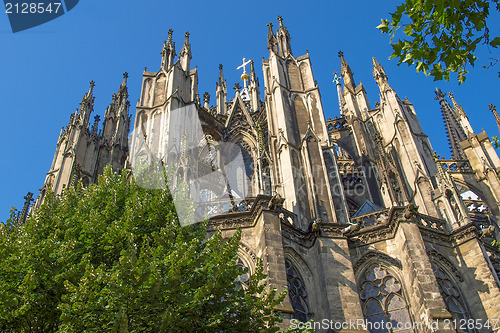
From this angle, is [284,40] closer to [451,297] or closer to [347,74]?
[347,74]

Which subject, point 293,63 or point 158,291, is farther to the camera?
point 293,63

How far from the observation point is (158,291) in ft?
25.3

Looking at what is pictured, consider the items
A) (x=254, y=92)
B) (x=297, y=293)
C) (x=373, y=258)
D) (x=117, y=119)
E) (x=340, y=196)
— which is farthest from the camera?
(x=254, y=92)

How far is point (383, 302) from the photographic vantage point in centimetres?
1376

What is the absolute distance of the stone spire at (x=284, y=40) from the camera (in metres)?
23.8

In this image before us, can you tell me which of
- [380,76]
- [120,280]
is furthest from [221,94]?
[120,280]

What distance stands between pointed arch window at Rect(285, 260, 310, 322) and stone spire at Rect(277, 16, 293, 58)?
13.1 metres

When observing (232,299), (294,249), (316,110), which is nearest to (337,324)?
→ (294,249)

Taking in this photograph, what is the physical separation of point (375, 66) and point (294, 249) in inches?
585

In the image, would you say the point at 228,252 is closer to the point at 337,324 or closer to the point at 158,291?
the point at 158,291

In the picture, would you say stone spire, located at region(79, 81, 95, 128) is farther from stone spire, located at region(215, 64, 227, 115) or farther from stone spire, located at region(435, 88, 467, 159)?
stone spire, located at region(435, 88, 467, 159)

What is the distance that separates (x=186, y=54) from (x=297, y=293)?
16580 millimetres

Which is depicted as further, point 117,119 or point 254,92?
point 254,92

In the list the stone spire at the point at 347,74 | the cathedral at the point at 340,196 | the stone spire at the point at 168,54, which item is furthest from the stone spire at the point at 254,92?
the stone spire at the point at 168,54
